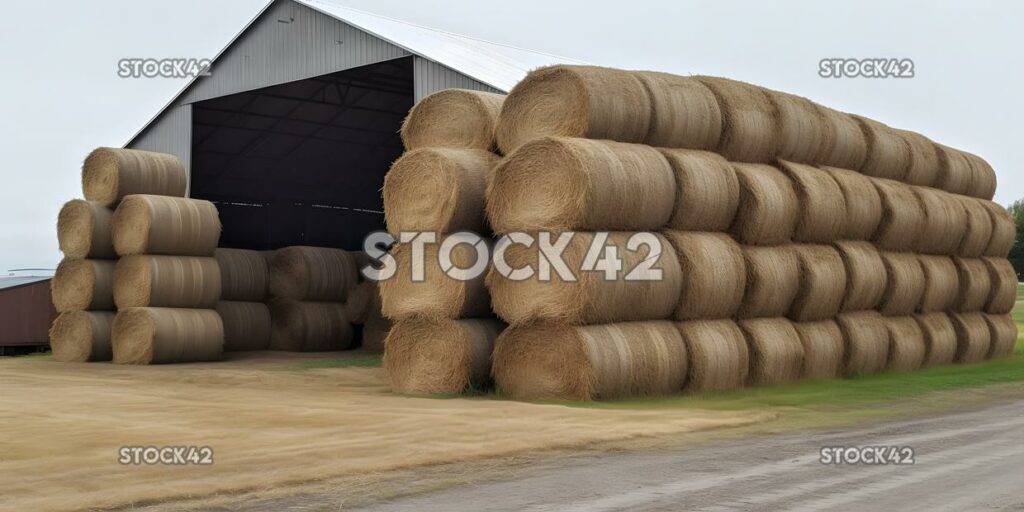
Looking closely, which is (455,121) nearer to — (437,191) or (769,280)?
(437,191)

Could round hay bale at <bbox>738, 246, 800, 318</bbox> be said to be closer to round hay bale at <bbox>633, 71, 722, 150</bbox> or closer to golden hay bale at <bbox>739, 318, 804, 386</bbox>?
golden hay bale at <bbox>739, 318, 804, 386</bbox>

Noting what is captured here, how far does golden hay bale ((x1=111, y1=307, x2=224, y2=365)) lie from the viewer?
2020 centimetres

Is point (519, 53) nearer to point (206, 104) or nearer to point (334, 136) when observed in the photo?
point (334, 136)

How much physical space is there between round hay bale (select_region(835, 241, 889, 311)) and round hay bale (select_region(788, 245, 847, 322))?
0.17 metres

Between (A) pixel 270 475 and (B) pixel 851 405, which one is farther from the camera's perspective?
(B) pixel 851 405

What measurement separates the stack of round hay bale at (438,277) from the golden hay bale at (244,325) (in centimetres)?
1012

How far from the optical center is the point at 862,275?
17.6 metres

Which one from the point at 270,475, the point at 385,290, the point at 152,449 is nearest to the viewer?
the point at 270,475

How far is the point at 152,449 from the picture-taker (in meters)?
8.44

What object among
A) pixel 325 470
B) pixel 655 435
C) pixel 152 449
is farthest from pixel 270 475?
pixel 655 435

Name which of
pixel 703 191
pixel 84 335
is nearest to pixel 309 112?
pixel 84 335

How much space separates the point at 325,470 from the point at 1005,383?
1197 centimetres

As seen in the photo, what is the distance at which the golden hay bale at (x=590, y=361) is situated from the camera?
1264cm

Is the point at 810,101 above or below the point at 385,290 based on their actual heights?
above
